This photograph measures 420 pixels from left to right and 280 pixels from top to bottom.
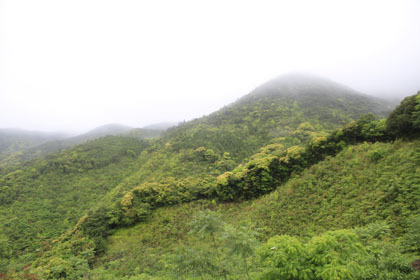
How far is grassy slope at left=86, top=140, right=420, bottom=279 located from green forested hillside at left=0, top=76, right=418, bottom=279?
11 centimetres

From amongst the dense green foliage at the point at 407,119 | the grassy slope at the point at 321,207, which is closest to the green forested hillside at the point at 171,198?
the grassy slope at the point at 321,207

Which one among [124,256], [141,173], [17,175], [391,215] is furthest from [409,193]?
[17,175]

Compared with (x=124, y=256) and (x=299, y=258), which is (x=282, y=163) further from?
(x=124, y=256)

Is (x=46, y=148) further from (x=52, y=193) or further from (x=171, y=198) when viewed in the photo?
(x=171, y=198)

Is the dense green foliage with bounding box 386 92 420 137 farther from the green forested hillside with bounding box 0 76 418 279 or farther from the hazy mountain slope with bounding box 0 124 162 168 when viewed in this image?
the hazy mountain slope with bounding box 0 124 162 168

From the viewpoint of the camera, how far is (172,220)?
19297 millimetres

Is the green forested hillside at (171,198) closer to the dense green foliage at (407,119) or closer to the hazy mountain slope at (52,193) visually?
the hazy mountain slope at (52,193)

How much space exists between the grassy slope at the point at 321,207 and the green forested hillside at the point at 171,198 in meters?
0.11

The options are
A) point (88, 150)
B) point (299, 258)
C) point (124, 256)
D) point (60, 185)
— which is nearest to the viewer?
point (299, 258)

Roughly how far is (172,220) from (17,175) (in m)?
32.2

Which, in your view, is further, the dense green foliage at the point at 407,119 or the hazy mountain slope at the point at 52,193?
the hazy mountain slope at the point at 52,193

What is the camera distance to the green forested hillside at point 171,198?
1286 centimetres

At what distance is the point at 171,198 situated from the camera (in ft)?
71.6

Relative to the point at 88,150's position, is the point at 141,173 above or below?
below
